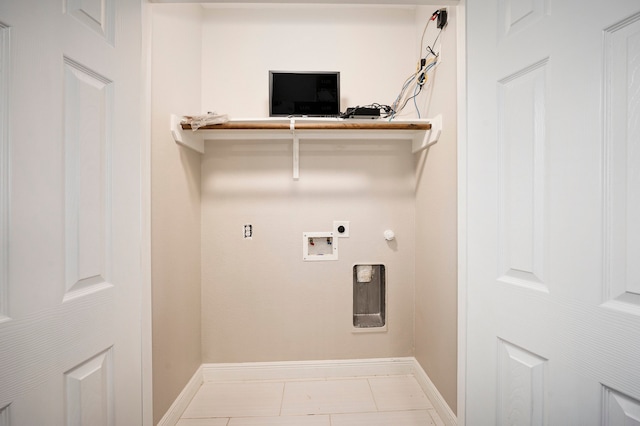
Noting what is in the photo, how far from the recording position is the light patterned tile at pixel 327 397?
1.58m

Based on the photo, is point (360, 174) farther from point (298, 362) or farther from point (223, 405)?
point (223, 405)

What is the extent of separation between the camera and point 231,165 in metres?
1.86

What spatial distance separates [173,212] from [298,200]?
2.65 ft

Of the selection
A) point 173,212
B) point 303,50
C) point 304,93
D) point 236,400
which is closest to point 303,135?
point 304,93

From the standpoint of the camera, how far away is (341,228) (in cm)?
191

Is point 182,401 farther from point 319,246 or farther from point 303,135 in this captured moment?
point 303,135

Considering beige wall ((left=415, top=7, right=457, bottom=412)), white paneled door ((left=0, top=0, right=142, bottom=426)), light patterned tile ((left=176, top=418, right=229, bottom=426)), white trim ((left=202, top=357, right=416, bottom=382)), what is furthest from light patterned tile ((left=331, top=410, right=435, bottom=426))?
white paneled door ((left=0, top=0, right=142, bottom=426))

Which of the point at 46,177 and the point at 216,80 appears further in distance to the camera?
the point at 216,80

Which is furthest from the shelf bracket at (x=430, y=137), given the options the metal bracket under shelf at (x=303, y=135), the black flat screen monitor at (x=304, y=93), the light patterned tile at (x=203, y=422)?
the light patterned tile at (x=203, y=422)

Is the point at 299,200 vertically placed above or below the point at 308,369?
above

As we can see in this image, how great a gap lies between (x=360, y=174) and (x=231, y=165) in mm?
943

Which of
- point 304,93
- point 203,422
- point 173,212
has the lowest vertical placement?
point 203,422

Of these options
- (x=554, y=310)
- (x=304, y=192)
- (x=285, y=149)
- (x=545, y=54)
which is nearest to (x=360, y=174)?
(x=304, y=192)

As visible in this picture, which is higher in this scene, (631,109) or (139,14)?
(139,14)
